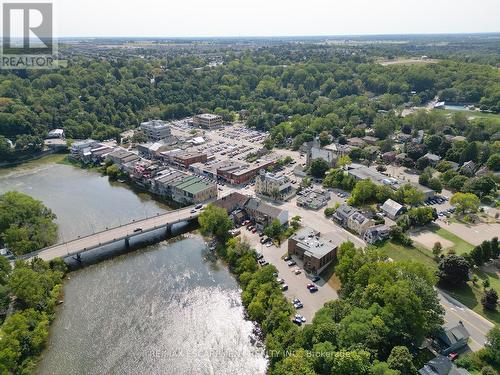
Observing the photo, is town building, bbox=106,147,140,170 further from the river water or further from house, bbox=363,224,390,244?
house, bbox=363,224,390,244

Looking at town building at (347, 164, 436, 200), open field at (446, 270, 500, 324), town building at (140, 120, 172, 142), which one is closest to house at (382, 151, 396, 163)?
town building at (347, 164, 436, 200)

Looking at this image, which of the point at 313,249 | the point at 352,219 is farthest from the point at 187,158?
the point at 313,249

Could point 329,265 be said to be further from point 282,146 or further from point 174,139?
point 174,139

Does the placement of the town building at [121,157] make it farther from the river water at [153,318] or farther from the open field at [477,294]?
the open field at [477,294]

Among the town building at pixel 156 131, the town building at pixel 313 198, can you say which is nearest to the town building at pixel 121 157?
the town building at pixel 156 131

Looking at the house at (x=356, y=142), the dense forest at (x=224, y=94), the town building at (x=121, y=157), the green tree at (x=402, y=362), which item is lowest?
the green tree at (x=402, y=362)

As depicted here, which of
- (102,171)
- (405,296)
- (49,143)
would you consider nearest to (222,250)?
(405,296)
